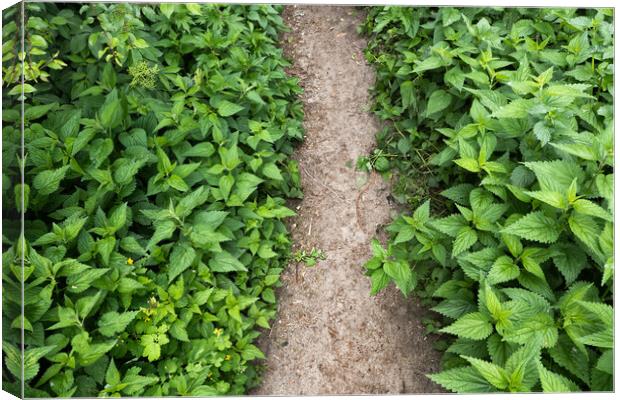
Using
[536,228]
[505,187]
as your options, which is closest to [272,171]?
[505,187]

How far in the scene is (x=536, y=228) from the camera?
175cm

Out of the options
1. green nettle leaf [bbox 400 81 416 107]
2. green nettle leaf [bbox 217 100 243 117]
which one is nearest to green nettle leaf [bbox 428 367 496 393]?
green nettle leaf [bbox 400 81 416 107]

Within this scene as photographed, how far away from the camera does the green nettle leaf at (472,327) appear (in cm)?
168

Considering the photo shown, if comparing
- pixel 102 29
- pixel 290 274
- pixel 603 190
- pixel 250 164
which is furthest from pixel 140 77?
pixel 603 190

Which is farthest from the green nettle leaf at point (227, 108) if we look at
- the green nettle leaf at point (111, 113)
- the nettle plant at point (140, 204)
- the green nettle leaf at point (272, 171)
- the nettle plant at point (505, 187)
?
the nettle plant at point (505, 187)

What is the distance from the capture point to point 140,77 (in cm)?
189

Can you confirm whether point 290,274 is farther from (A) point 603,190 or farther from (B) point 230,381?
(A) point 603,190

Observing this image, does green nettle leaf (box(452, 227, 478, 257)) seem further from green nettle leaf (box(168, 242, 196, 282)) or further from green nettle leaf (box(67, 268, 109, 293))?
green nettle leaf (box(67, 268, 109, 293))

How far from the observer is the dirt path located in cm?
178

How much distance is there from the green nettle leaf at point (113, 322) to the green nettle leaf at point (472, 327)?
111cm

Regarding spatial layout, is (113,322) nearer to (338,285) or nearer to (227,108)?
(338,285)

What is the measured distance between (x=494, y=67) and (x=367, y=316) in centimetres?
124

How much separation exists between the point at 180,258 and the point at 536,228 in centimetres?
135

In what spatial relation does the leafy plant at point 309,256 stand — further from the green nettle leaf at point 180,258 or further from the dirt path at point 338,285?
the green nettle leaf at point 180,258
